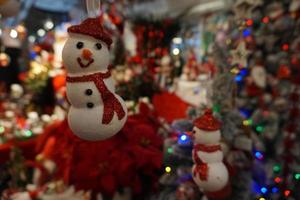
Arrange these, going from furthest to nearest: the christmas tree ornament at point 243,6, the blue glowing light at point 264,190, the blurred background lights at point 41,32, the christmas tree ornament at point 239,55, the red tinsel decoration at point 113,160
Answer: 1. the blurred background lights at point 41,32
2. the christmas tree ornament at point 243,6
3. the red tinsel decoration at point 113,160
4. the christmas tree ornament at point 239,55
5. the blue glowing light at point 264,190

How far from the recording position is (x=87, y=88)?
20.5 inches

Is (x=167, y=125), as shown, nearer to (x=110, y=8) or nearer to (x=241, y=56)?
(x=241, y=56)

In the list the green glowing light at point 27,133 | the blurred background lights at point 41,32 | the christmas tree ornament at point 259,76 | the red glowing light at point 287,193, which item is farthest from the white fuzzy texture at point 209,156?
the blurred background lights at point 41,32

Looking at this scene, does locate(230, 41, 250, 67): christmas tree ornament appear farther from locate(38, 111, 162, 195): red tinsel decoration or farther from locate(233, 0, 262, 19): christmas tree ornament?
locate(233, 0, 262, 19): christmas tree ornament

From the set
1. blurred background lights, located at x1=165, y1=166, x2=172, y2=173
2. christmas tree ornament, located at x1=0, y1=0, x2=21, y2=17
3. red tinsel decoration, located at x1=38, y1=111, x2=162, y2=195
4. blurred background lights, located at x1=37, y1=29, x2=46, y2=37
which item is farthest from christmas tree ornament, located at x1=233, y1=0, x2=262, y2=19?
blurred background lights, located at x1=37, y1=29, x2=46, y2=37

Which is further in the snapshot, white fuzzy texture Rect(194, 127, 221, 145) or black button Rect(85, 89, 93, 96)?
white fuzzy texture Rect(194, 127, 221, 145)

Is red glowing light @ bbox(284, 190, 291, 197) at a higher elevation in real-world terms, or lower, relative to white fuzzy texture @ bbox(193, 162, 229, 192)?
lower

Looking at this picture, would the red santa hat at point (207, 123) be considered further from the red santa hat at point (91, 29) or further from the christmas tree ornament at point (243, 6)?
the christmas tree ornament at point (243, 6)

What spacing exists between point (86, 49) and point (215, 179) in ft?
1.38

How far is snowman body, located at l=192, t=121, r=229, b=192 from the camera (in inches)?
29.3

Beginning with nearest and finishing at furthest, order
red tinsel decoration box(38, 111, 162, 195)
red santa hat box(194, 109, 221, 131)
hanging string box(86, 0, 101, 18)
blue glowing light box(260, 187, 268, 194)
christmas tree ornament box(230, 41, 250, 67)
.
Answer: hanging string box(86, 0, 101, 18) → red santa hat box(194, 109, 221, 131) → blue glowing light box(260, 187, 268, 194) → christmas tree ornament box(230, 41, 250, 67) → red tinsel decoration box(38, 111, 162, 195)

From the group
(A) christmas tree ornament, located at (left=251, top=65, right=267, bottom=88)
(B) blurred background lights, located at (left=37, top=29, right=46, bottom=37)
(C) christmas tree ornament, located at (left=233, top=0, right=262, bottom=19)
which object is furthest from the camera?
(B) blurred background lights, located at (left=37, top=29, right=46, bottom=37)

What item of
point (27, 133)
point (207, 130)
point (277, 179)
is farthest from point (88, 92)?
point (27, 133)

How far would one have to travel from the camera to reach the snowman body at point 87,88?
20.1 inches
